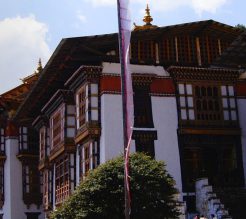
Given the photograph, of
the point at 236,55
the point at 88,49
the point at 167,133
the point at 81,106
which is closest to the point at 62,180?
the point at 81,106

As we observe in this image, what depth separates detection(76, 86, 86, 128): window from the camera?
2811 centimetres

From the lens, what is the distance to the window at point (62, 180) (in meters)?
31.3

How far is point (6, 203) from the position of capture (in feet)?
134

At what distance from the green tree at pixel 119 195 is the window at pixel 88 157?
6158 mm

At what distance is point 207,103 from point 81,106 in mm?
6504

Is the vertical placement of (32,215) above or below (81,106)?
below

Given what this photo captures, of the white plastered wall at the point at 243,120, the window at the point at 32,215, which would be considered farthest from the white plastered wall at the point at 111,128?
the window at the point at 32,215

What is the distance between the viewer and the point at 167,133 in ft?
90.7

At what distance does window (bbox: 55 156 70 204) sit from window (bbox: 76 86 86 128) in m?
3.31

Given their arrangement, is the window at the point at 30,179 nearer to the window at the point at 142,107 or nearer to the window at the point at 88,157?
the window at the point at 88,157

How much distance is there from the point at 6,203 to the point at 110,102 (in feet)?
57.5

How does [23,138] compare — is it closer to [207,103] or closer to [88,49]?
[88,49]

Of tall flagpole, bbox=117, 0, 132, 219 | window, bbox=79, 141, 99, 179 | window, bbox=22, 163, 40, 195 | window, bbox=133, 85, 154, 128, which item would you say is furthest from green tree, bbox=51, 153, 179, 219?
window, bbox=22, 163, 40, 195

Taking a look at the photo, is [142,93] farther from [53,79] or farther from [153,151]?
[53,79]
